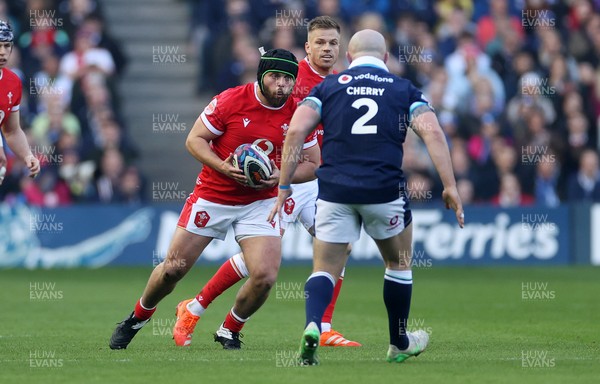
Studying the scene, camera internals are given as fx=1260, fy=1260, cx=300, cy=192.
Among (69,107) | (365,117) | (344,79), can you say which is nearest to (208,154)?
(344,79)

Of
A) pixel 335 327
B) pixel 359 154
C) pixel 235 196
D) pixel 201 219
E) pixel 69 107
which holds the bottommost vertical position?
pixel 335 327

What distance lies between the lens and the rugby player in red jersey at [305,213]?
36.5ft

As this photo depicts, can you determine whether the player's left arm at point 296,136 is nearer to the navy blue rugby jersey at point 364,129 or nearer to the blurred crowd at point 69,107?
the navy blue rugby jersey at point 364,129

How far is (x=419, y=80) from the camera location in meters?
23.2

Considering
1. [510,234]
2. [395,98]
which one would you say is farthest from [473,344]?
[510,234]

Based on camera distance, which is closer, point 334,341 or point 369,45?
point 369,45

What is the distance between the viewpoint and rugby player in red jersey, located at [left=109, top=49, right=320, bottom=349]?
10422mm

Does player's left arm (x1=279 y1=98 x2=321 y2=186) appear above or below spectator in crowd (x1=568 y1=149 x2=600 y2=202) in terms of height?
above

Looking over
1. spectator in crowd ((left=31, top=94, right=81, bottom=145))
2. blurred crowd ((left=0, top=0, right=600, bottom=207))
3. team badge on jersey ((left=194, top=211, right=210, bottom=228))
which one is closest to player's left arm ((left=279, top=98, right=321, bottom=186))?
team badge on jersey ((left=194, top=211, right=210, bottom=228))

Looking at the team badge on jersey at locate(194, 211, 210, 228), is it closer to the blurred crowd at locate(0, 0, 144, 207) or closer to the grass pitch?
the grass pitch

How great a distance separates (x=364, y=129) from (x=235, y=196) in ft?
6.34

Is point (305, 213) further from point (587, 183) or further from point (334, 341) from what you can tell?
point (587, 183)

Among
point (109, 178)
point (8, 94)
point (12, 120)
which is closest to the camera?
point (8, 94)

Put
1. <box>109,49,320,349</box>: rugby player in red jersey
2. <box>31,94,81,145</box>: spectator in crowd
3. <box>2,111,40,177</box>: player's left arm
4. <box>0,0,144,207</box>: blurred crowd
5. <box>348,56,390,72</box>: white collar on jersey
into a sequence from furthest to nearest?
<box>31,94,81,145</box>: spectator in crowd, <box>0,0,144,207</box>: blurred crowd, <box>2,111,40,177</box>: player's left arm, <box>109,49,320,349</box>: rugby player in red jersey, <box>348,56,390,72</box>: white collar on jersey
